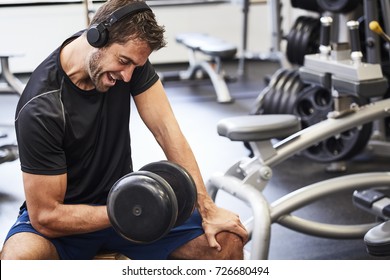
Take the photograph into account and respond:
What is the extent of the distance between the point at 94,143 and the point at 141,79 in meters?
0.23

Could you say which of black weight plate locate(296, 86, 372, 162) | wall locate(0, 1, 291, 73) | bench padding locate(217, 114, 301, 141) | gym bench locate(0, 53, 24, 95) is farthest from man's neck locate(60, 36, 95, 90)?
wall locate(0, 1, 291, 73)

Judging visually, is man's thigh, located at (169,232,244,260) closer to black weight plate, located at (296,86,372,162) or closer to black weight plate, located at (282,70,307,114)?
black weight plate, located at (296,86,372,162)

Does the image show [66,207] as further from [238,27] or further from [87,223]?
[238,27]

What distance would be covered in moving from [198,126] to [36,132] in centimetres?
293

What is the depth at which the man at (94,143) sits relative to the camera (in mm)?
1710

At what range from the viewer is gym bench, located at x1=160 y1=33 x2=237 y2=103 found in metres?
5.26

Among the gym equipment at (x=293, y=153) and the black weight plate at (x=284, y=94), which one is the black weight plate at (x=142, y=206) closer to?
the gym equipment at (x=293, y=153)

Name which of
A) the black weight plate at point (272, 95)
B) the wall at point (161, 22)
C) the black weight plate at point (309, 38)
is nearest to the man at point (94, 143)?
the black weight plate at point (272, 95)

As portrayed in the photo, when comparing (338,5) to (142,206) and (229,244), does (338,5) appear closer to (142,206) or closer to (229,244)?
(229,244)

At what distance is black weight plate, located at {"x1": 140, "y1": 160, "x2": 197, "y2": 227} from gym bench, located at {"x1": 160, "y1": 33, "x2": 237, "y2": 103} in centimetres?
359

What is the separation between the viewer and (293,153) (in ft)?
8.95

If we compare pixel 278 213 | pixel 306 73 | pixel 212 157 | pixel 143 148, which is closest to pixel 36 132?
pixel 278 213

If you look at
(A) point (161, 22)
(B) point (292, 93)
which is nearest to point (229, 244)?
(B) point (292, 93)

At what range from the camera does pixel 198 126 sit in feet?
15.2
